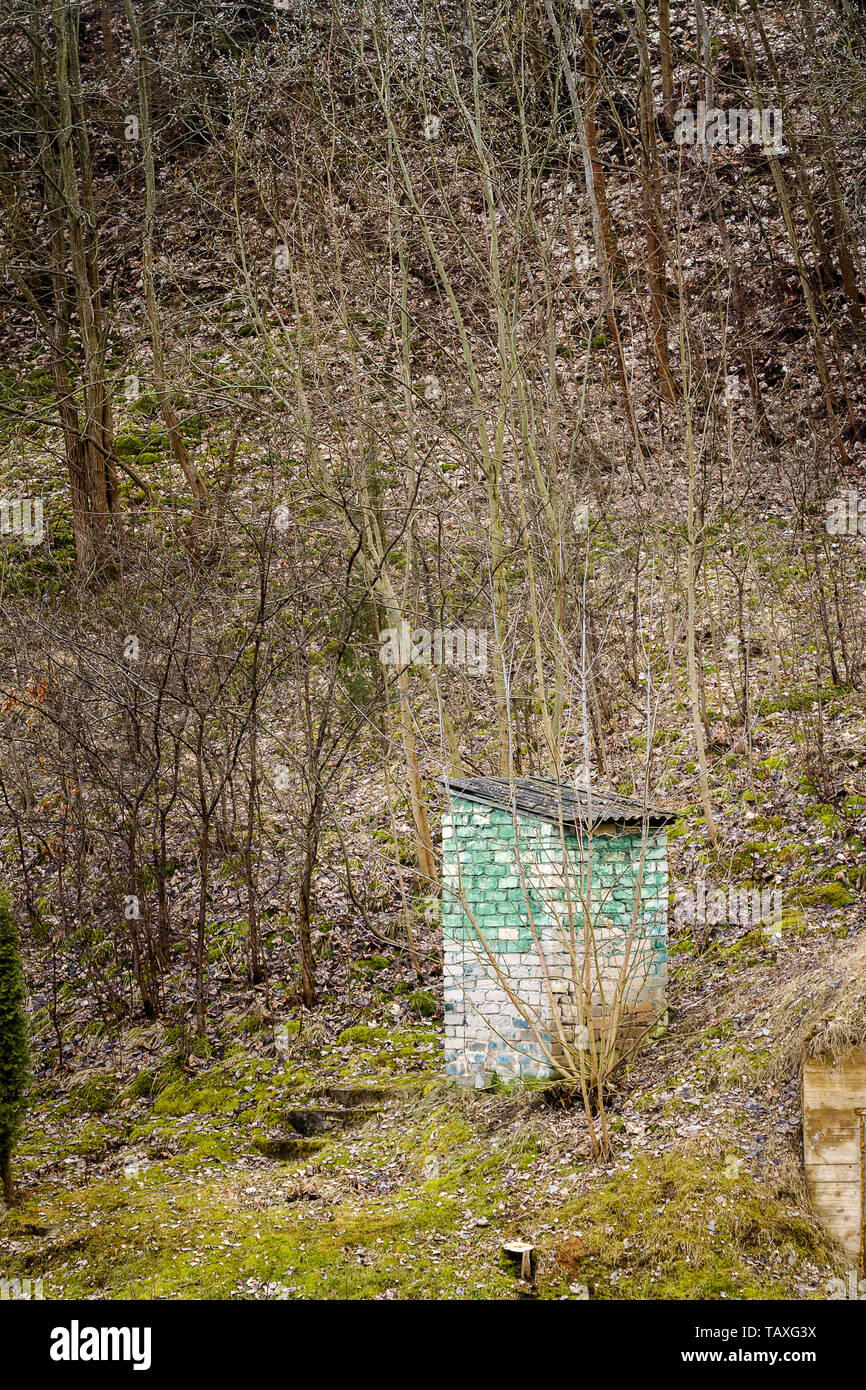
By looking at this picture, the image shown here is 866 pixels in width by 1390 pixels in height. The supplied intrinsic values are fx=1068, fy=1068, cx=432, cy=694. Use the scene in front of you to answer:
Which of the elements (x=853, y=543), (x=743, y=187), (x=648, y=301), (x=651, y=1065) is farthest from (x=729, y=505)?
(x=651, y=1065)

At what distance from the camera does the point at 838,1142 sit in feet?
20.4

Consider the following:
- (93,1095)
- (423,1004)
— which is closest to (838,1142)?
(423,1004)

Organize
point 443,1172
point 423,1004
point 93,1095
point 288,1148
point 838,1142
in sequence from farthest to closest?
1. point 423,1004
2. point 93,1095
3. point 288,1148
4. point 443,1172
5. point 838,1142

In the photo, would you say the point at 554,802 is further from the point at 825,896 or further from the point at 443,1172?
the point at 443,1172

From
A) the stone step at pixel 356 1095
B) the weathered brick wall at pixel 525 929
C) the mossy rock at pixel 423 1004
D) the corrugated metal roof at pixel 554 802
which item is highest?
the corrugated metal roof at pixel 554 802

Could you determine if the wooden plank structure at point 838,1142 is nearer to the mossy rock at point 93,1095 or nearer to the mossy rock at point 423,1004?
the mossy rock at point 423,1004

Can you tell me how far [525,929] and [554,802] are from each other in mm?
999

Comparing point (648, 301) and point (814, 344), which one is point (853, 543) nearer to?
point (814, 344)

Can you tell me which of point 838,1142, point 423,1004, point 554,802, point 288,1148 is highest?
point 554,802

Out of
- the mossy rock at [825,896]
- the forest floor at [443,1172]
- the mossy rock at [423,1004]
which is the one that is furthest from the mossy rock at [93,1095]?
the mossy rock at [825,896]

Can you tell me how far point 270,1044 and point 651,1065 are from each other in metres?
3.74

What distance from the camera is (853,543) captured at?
13.6 metres

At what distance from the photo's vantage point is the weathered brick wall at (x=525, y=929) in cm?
780

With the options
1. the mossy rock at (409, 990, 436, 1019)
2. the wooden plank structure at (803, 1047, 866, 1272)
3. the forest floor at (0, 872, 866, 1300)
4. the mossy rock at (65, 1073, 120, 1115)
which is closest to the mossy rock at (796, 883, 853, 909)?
the forest floor at (0, 872, 866, 1300)
